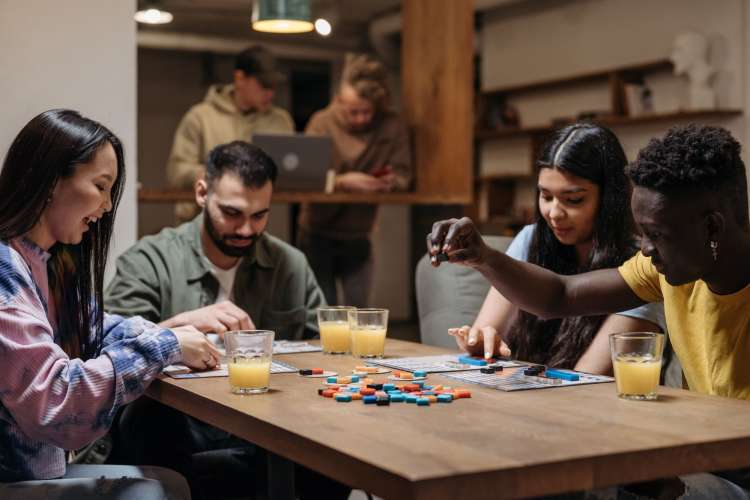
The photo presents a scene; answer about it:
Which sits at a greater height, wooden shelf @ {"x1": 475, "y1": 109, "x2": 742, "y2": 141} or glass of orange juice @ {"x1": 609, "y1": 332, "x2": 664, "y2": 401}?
wooden shelf @ {"x1": 475, "y1": 109, "x2": 742, "y2": 141}

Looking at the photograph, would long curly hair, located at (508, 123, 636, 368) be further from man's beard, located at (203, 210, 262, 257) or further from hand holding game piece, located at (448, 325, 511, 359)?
man's beard, located at (203, 210, 262, 257)

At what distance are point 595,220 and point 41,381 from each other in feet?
4.88

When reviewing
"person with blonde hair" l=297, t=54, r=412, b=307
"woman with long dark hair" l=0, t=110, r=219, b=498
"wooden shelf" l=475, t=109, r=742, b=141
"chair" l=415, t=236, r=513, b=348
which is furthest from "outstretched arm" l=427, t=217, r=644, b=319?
"wooden shelf" l=475, t=109, r=742, b=141

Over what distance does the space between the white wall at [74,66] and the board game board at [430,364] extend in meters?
1.35

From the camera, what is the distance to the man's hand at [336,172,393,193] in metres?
5.35

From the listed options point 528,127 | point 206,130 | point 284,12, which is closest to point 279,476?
point 206,130

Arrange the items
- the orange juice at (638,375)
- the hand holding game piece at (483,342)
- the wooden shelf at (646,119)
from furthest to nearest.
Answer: the wooden shelf at (646,119), the hand holding game piece at (483,342), the orange juice at (638,375)

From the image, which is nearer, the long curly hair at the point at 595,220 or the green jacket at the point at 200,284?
the long curly hair at the point at 595,220

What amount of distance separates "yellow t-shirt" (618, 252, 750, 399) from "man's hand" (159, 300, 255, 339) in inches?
39.7

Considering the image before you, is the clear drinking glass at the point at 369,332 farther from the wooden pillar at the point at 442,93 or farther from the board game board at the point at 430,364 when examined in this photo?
the wooden pillar at the point at 442,93

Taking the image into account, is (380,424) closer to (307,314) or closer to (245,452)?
(245,452)

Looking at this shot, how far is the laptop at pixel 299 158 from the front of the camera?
5145 mm

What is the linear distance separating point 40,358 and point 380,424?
0.59 m

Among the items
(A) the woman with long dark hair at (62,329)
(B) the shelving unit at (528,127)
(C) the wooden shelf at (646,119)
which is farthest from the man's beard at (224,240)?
(B) the shelving unit at (528,127)
